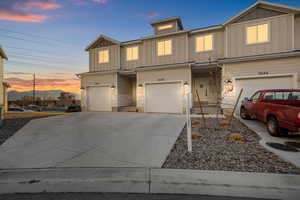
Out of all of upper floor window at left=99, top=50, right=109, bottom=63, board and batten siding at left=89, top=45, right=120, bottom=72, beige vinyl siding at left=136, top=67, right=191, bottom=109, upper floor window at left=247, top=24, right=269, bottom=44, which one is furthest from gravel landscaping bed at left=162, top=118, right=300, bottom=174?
upper floor window at left=99, top=50, right=109, bottom=63

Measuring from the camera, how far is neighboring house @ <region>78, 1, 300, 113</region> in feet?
27.6

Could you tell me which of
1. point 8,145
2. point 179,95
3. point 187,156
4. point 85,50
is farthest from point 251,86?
point 85,50

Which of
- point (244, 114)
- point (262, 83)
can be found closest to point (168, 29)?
point (262, 83)

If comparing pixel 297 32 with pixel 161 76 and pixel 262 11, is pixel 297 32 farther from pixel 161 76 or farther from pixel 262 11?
pixel 161 76

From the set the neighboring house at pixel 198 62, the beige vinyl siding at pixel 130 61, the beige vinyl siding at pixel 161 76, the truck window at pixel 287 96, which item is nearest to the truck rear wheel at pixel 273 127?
the truck window at pixel 287 96

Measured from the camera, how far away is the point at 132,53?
13.0 meters

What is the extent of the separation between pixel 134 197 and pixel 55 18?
48.4 feet

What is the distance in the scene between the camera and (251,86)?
876 cm

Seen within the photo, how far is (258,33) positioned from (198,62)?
4.06m

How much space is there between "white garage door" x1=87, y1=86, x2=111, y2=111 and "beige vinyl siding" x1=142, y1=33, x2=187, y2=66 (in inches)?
184

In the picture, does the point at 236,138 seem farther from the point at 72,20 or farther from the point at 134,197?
the point at 72,20

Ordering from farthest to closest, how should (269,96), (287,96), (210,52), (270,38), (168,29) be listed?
(168,29), (210,52), (270,38), (269,96), (287,96)

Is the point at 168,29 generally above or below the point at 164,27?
below

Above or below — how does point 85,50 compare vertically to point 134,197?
above
